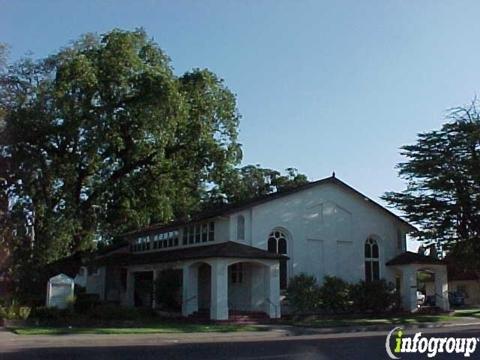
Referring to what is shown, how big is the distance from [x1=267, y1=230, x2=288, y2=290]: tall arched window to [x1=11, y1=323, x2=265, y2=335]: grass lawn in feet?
23.0

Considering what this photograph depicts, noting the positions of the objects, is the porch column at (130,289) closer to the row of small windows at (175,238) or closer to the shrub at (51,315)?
the row of small windows at (175,238)

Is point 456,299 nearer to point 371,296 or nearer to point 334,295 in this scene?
point 371,296

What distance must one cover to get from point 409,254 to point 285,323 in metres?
12.1

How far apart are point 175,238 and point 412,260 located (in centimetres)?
1486

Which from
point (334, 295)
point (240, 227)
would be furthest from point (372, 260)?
point (240, 227)

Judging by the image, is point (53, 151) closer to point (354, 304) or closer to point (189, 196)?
point (189, 196)

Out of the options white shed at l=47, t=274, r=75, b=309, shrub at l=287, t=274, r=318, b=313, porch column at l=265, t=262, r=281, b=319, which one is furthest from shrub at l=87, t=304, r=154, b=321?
shrub at l=287, t=274, r=318, b=313

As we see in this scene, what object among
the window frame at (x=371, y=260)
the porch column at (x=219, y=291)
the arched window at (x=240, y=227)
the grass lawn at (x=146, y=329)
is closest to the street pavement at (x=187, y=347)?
the grass lawn at (x=146, y=329)

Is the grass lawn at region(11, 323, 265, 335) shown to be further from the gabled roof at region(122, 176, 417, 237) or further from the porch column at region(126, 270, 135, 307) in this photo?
the porch column at region(126, 270, 135, 307)

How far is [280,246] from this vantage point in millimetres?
35719

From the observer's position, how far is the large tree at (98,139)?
31656mm

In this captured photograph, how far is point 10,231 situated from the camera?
31688mm

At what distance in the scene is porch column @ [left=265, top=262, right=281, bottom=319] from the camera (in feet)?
105

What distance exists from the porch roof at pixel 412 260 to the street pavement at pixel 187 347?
14646mm
